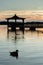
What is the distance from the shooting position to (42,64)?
63.3 feet

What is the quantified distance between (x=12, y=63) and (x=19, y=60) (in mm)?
1478

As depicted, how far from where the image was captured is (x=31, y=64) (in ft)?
63.6

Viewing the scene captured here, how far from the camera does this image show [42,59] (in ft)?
71.0

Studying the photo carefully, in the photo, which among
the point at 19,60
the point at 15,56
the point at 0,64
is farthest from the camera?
the point at 15,56

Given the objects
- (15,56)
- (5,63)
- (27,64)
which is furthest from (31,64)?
(15,56)

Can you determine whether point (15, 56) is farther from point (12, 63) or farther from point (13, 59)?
point (12, 63)

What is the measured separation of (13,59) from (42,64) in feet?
9.91

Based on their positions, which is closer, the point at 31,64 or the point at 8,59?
the point at 31,64

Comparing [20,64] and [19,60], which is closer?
[20,64]

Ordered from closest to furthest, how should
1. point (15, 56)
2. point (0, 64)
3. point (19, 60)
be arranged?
point (0, 64) → point (19, 60) → point (15, 56)

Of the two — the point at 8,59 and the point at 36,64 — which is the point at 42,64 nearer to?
the point at 36,64

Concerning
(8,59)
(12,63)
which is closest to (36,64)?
(12,63)

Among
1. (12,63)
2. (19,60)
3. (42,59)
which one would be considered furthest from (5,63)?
(42,59)

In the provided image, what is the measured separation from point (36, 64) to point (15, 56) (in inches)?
149
